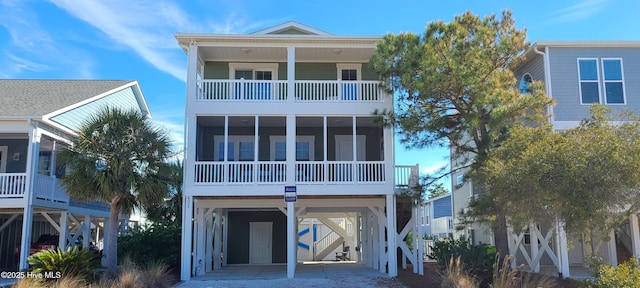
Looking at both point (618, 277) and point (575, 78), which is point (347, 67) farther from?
point (618, 277)

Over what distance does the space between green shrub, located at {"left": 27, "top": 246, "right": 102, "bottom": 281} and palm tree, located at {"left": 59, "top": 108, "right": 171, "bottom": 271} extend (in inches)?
48.5

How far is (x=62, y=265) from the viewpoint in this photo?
44.9 ft

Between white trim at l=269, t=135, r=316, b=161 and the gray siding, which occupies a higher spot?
the gray siding

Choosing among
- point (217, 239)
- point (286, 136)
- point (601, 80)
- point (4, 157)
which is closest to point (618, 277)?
point (601, 80)

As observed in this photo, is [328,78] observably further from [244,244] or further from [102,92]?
[102,92]

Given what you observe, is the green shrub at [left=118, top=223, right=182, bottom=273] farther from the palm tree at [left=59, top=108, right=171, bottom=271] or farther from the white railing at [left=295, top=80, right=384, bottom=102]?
the white railing at [left=295, top=80, right=384, bottom=102]

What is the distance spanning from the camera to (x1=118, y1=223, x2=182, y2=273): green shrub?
61.2ft

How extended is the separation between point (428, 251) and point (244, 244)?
Answer: 1025 cm

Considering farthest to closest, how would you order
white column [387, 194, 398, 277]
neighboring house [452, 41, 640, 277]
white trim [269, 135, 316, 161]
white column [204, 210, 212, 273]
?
white trim [269, 135, 316, 161], white column [204, 210, 212, 273], neighboring house [452, 41, 640, 277], white column [387, 194, 398, 277]

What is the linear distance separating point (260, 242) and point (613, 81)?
49.6 ft

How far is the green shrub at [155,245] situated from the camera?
61.2ft

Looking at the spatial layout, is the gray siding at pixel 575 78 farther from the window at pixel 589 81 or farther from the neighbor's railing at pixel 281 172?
the neighbor's railing at pixel 281 172

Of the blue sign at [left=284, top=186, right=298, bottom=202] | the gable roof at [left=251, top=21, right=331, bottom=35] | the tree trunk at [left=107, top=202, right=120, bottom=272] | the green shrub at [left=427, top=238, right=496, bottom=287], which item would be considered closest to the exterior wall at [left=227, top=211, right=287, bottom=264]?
the blue sign at [left=284, top=186, right=298, bottom=202]

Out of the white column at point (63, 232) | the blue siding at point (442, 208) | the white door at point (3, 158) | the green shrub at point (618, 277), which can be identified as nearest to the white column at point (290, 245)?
the white column at point (63, 232)
